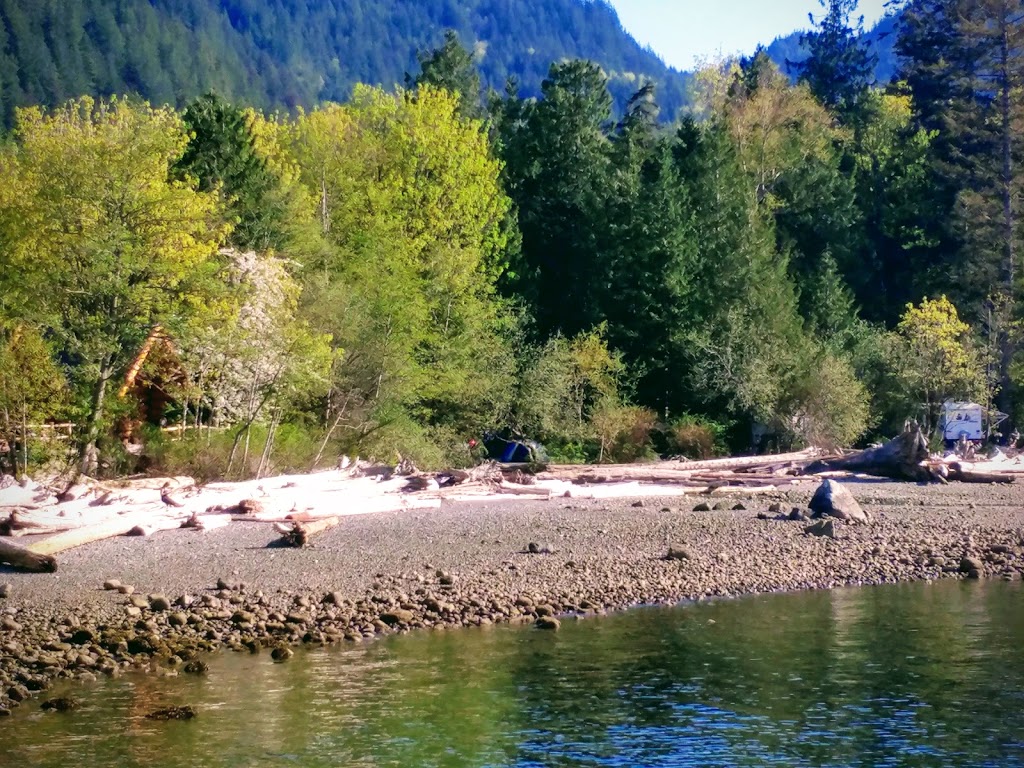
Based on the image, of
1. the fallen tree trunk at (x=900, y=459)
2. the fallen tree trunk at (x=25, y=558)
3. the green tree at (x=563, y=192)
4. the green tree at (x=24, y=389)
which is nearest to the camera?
the fallen tree trunk at (x=25, y=558)

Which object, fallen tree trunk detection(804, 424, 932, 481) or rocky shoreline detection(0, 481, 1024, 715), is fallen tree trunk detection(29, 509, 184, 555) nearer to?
rocky shoreline detection(0, 481, 1024, 715)

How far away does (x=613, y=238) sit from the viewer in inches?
1924

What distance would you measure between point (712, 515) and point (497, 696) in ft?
38.2

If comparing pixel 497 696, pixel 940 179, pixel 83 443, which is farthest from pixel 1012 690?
pixel 940 179

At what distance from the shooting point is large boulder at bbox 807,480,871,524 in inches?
958

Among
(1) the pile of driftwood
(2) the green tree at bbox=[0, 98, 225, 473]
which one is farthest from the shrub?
(2) the green tree at bbox=[0, 98, 225, 473]

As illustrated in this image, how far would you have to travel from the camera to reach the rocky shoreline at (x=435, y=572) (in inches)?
597

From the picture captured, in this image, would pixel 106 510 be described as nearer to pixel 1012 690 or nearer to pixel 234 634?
pixel 234 634

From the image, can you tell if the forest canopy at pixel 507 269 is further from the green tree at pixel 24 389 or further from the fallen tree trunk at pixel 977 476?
the fallen tree trunk at pixel 977 476

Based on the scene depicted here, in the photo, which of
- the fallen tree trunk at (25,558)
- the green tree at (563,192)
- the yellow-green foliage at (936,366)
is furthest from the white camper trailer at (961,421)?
the fallen tree trunk at (25,558)

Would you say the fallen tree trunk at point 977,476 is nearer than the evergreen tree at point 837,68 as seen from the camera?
Yes

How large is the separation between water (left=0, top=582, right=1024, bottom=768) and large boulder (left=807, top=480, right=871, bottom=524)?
680 cm

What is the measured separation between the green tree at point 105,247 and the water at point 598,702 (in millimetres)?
11674

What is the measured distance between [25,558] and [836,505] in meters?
14.7
